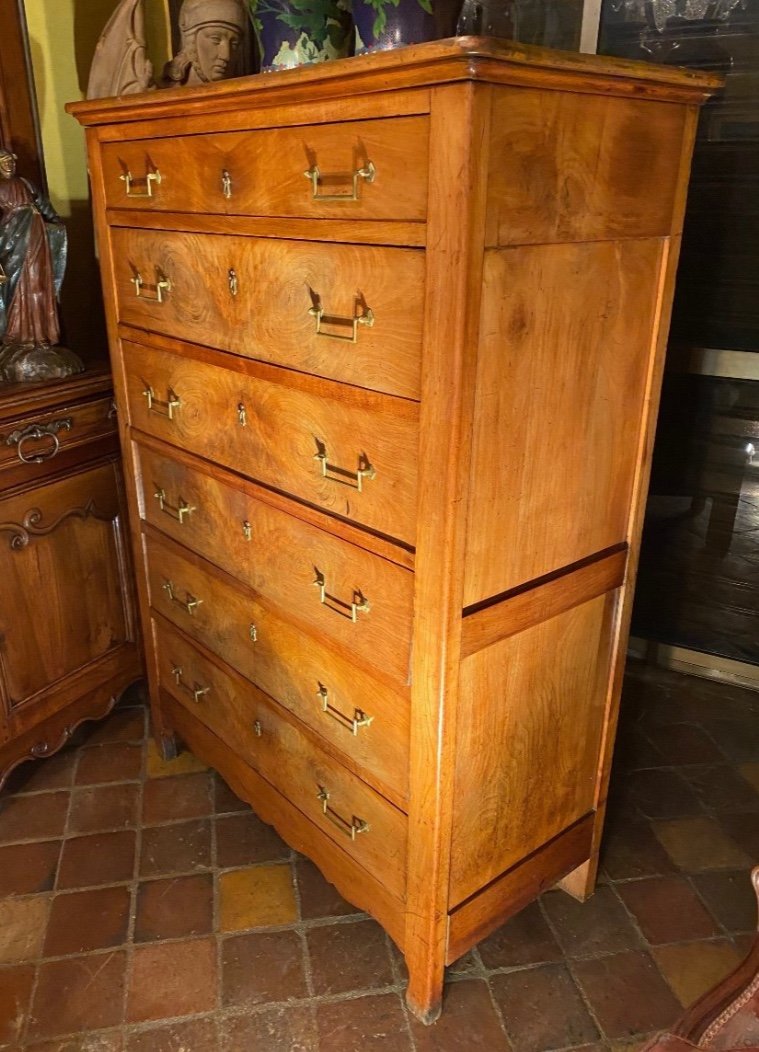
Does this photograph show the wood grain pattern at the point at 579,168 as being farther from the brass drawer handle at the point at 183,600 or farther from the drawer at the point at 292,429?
the brass drawer handle at the point at 183,600

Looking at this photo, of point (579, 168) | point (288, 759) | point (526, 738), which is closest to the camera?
point (579, 168)

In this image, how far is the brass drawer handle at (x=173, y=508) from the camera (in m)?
1.92

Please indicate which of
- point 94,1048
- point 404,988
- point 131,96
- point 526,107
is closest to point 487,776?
point 404,988

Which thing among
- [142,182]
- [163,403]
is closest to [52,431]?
[163,403]

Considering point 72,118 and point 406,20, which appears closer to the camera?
point 406,20

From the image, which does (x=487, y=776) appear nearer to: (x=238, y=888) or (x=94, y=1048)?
(x=238, y=888)

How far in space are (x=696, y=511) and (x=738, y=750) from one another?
0.71 meters

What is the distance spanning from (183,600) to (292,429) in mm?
701

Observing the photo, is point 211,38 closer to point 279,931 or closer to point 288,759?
point 288,759

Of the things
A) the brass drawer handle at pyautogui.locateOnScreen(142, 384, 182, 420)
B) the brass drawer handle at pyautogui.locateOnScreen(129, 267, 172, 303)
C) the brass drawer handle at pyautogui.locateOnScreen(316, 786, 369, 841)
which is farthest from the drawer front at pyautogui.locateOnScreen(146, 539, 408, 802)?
the brass drawer handle at pyautogui.locateOnScreen(129, 267, 172, 303)

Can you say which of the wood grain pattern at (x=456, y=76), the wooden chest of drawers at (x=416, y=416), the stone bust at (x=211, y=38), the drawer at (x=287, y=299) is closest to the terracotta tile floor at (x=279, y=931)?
the wooden chest of drawers at (x=416, y=416)

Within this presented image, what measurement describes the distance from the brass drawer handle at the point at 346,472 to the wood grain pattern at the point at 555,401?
0.20 metres

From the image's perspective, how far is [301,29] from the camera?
4.71ft

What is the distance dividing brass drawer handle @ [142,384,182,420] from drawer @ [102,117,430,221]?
1.24 feet
